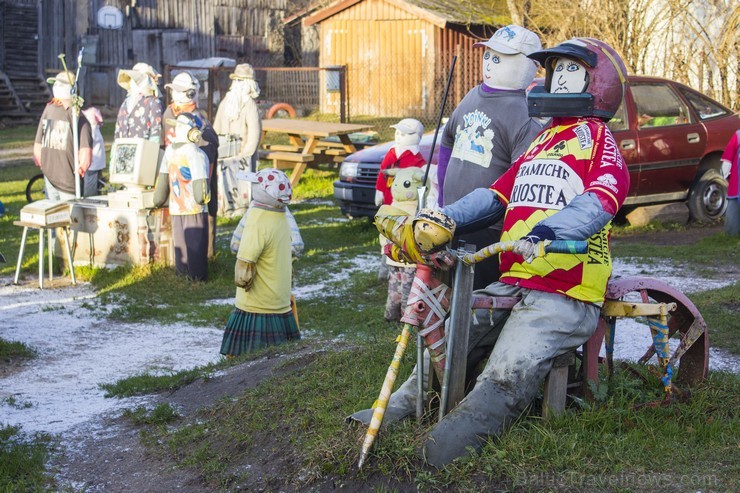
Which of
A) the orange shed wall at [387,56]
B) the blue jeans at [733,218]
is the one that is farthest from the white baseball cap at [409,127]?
the orange shed wall at [387,56]

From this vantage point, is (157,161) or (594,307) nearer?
(594,307)

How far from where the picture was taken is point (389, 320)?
809cm

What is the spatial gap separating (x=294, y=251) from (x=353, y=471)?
12.1ft

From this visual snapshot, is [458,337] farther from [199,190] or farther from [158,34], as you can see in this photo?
[158,34]

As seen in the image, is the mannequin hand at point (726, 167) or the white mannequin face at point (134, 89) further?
the white mannequin face at point (134, 89)

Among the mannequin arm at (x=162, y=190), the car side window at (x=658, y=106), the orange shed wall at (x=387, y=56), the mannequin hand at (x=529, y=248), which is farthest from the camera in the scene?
the orange shed wall at (x=387, y=56)

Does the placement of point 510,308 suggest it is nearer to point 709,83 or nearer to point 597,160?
point 597,160

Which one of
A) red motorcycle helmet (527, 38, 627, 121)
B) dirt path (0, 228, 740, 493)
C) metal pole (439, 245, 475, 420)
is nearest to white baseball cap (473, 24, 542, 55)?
red motorcycle helmet (527, 38, 627, 121)

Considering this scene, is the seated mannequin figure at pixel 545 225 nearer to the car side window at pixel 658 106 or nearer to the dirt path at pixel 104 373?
the dirt path at pixel 104 373

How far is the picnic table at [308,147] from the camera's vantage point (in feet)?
51.9

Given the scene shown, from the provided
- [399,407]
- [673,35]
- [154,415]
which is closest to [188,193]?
[154,415]

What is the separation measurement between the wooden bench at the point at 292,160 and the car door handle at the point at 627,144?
19.8ft

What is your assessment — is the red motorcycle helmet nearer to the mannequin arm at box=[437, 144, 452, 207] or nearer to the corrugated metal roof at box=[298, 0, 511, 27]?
the mannequin arm at box=[437, 144, 452, 207]

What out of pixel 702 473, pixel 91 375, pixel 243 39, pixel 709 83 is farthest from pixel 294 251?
pixel 243 39
